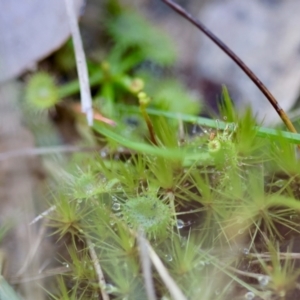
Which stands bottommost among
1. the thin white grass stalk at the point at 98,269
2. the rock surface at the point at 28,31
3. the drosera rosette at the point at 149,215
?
the thin white grass stalk at the point at 98,269

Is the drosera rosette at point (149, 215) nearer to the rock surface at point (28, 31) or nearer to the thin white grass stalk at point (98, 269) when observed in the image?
the thin white grass stalk at point (98, 269)

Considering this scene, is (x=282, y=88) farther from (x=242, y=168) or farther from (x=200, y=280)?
(x=200, y=280)

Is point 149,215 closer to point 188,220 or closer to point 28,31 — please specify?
point 188,220


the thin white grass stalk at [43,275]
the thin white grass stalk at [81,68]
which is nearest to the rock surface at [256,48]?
the thin white grass stalk at [81,68]

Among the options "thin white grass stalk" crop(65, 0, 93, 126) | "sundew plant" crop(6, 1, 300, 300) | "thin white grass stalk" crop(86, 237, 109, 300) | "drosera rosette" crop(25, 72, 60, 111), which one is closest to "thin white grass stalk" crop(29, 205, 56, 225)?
"sundew plant" crop(6, 1, 300, 300)

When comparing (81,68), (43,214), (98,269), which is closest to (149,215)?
(98,269)

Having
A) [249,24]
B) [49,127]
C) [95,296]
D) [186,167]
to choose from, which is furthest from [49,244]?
[249,24]

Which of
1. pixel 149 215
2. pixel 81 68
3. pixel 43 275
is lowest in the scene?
pixel 43 275
